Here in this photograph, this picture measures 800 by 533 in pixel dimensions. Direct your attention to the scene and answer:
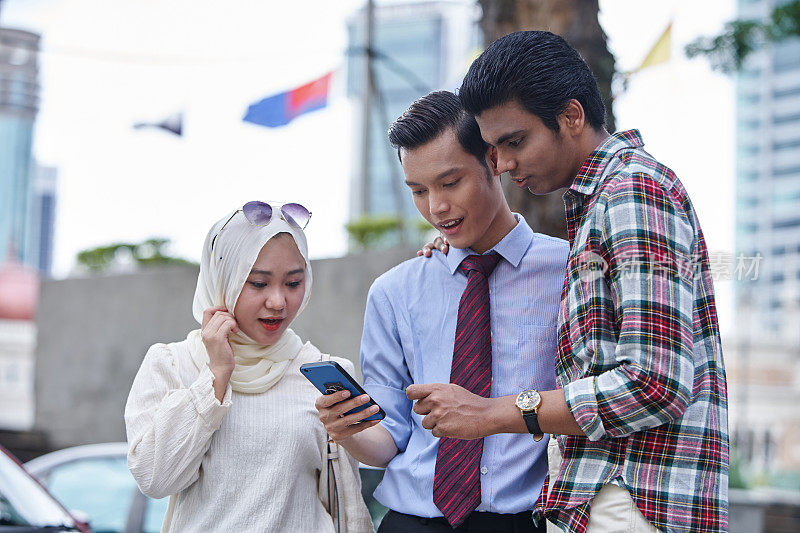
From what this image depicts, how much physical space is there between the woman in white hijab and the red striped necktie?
12.7 inches

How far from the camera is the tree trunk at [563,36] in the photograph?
3820 mm

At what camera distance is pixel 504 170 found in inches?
78.5

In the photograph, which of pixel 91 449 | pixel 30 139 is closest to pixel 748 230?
pixel 30 139

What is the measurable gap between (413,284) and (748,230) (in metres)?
49.0

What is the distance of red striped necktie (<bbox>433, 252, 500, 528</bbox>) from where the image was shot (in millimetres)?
2150

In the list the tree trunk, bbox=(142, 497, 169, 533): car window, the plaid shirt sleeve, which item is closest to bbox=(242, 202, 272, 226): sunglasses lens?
the plaid shirt sleeve

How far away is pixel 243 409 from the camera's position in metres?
2.31

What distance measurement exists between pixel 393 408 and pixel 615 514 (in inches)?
30.8

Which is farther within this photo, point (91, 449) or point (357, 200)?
point (357, 200)

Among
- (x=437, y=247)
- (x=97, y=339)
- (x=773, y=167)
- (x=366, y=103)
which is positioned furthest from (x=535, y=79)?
(x=773, y=167)

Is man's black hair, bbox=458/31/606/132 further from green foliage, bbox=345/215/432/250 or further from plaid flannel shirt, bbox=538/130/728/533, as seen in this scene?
green foliage, bbox=345/215/432/250

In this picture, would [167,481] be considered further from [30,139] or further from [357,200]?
[30,139]

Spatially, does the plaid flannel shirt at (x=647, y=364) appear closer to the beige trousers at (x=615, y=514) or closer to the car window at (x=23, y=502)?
the beige trousers at (x=615, y=514)

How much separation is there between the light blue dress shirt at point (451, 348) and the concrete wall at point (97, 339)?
6.27 meters
